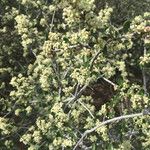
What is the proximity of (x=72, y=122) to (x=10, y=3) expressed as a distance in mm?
3181

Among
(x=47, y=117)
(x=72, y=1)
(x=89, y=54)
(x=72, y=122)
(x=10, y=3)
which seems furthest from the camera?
(x=10, y=3)

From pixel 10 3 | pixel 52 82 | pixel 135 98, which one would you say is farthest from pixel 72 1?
pixel 10 3

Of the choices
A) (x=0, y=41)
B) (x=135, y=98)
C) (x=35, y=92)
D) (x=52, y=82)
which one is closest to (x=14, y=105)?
(x=35, y=92)

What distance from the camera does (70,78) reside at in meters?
6.16

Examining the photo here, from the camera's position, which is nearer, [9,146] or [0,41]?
[9,146]

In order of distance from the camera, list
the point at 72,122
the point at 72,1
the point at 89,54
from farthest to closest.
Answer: the point at 72,122, the point at 89,54, the point at 72,1

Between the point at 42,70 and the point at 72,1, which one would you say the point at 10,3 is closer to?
the point at 42,70

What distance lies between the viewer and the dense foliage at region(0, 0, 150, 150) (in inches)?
177

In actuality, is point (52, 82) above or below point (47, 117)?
above

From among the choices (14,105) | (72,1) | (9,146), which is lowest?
(9,146)

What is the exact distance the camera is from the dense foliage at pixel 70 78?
450 cm

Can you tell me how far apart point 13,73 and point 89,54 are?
253 cm

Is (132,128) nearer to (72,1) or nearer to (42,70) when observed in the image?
(42,70)

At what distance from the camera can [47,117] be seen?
5.91 meters
